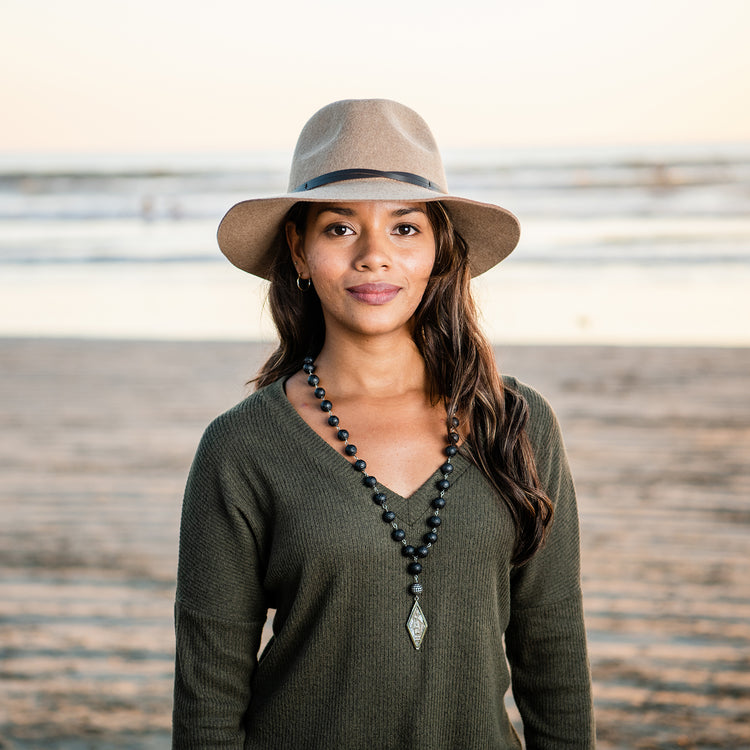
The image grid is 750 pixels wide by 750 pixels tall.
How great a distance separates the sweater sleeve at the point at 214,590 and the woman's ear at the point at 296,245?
0.95 ft

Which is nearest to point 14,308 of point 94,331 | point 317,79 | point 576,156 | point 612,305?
point 94,331

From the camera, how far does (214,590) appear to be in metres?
1.41

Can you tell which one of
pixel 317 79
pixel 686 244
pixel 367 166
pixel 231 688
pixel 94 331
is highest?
pixel 317 79

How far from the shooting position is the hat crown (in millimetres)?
1416

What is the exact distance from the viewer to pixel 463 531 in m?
1.39

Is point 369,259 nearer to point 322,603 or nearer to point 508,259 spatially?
point 322,603

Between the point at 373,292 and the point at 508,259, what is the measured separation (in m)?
9.02

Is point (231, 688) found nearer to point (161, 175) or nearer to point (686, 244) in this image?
point (686, 244)

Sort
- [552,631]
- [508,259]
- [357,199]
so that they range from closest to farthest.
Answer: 1. [357,199]
2. [552,631]
3. [508,259]

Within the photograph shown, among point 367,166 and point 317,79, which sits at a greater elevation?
point 317,79

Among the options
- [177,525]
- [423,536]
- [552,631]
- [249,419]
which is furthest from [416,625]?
[177,525]

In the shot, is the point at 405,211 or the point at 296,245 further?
the point at 296,245

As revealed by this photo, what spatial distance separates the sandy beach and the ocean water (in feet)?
2.58

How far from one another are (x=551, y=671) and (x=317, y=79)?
14.3 metres
